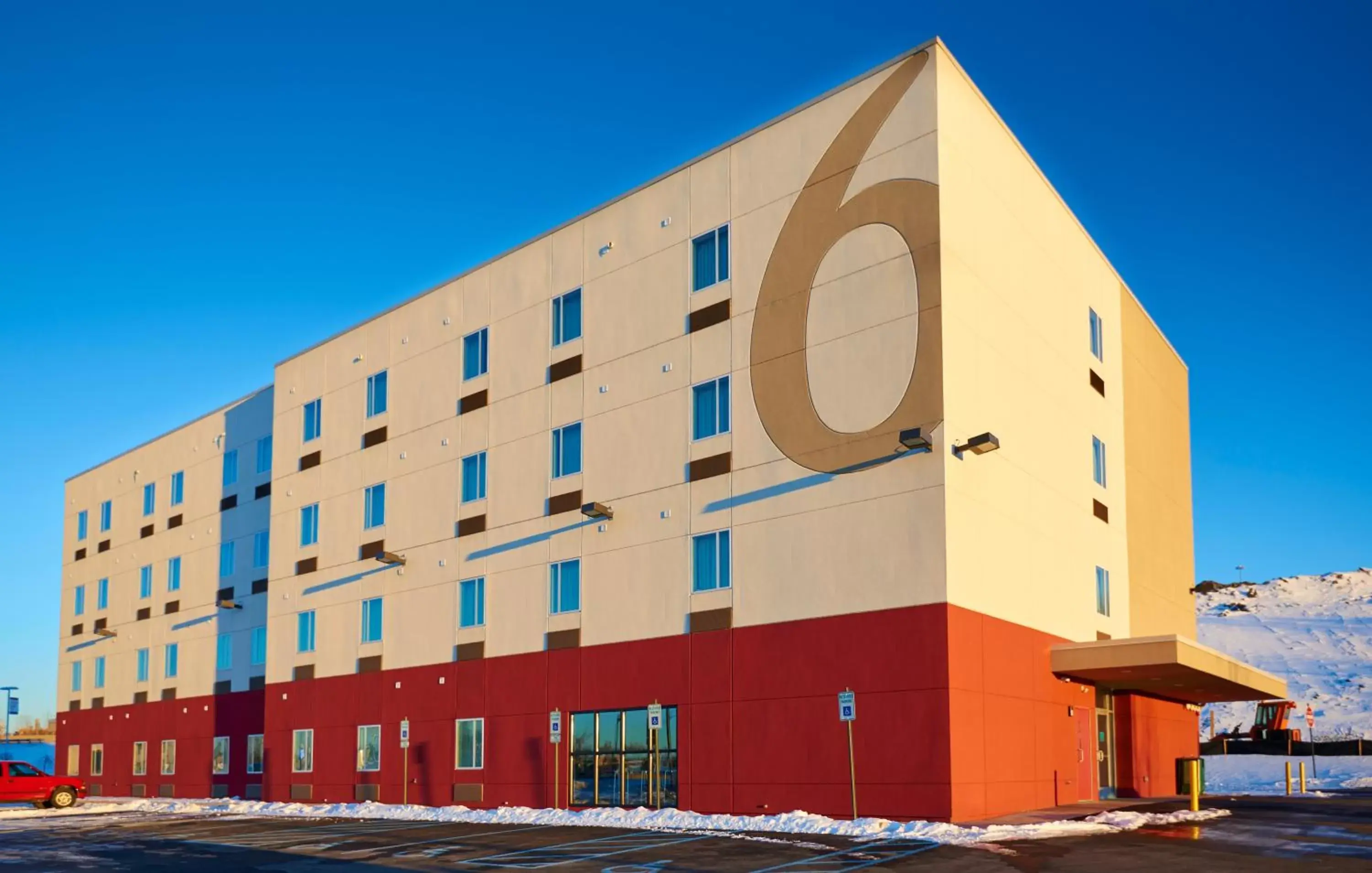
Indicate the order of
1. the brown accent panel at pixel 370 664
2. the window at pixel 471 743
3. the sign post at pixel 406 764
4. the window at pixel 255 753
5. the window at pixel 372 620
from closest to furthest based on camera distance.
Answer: the window at pixel 471 743 → the sign post at pixel 406 764 → the brown accent panel at pixel 370 664 → the window at pixel 372 620 → the window at pixel 255 753

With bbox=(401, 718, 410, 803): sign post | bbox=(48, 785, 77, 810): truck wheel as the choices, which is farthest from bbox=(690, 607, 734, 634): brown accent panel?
bbox=(48, 785, 77, 810): truck wheel

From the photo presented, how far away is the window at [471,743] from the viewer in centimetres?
3856

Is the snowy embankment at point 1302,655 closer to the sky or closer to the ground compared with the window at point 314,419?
closer to the ground

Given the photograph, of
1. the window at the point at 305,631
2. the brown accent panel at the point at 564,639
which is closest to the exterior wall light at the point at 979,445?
the brown accent panel at the point at 564,639

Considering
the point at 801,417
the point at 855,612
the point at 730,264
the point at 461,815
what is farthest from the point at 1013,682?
the point at 461,815

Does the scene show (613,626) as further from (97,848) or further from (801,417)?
(97,848)

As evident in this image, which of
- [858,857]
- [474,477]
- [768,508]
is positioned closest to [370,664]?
[474,477]

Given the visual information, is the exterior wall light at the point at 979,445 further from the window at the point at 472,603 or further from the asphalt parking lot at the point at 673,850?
the window at the point at 472,603

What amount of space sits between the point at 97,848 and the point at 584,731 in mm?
12526

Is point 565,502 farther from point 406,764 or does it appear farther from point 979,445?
point 979,445

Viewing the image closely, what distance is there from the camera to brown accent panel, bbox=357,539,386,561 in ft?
143

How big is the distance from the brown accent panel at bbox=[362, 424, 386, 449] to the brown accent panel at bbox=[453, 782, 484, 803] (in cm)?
1220

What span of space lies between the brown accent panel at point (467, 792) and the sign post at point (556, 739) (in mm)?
3338

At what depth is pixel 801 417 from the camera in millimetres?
30828
